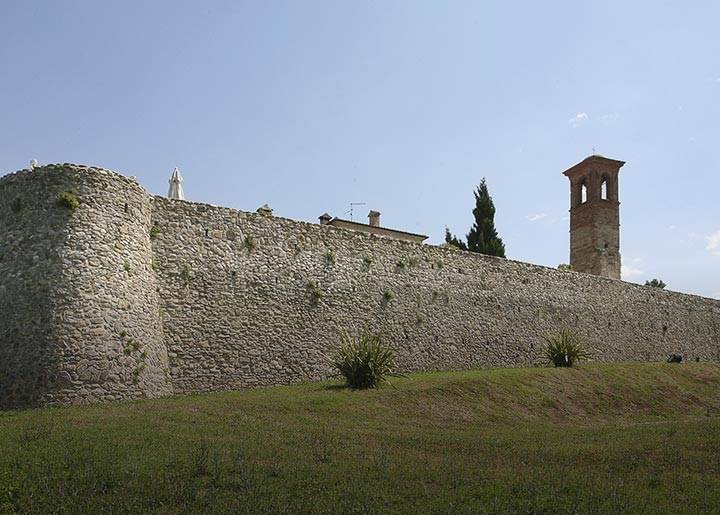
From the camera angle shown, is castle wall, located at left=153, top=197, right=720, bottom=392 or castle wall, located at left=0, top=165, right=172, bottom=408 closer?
castle wall, located at left=0, top=165, right=172, bottom=408

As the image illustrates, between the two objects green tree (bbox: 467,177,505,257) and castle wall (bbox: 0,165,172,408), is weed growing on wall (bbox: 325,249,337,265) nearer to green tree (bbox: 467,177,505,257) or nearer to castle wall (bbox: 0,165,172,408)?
castle wall (bbox: 0,165,172,408)

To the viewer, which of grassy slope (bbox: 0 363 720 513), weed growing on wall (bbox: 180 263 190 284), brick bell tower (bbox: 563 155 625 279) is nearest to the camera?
grassy slope (bbox: 0 363 720 513)

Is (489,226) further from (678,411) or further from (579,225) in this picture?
(678,411)

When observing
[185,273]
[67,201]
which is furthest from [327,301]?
[67,201]

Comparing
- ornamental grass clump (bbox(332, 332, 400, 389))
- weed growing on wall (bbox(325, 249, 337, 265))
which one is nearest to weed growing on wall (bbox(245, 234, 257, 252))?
weed growing on wall (bbox(325, 249, 337, 265))

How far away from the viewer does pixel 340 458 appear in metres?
9.58

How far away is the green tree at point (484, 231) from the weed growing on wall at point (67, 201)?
29.3m

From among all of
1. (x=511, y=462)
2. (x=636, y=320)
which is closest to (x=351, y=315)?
(x=511, y=462)

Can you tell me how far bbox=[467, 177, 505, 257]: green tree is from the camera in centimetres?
4216

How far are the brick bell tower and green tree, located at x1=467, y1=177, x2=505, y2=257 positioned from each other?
4484 millimetres

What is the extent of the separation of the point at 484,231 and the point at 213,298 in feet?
90.4

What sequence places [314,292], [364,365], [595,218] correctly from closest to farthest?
[364,365] → [314,292] → [595,218]

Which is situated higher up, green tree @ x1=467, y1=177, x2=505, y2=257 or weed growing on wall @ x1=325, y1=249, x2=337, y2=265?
green tree @ x1=467, y1=177, x2=505, y2=257

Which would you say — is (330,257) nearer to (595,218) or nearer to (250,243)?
(250,243)
